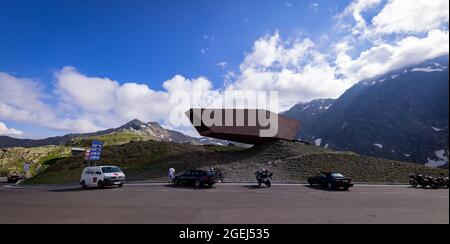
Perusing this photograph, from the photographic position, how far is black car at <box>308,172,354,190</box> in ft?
76.0

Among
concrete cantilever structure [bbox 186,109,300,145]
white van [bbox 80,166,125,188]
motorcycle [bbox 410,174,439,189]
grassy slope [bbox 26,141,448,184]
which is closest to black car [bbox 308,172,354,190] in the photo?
grassy slope [bbox 26,141,448,184]

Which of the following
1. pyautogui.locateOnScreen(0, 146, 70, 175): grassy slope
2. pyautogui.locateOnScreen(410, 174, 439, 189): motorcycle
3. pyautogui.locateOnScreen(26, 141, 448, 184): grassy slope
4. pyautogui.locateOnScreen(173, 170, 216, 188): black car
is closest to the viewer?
pyautogui.locateOnScreen(173, 170, 216, 188): black car

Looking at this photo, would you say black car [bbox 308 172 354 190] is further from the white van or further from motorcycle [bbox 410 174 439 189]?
the white van

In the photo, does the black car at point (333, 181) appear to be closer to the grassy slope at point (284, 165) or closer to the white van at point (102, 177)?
the grassy slope at point (284, 165)

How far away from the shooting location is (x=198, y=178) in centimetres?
2442

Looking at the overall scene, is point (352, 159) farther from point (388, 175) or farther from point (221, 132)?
point (221, 132)

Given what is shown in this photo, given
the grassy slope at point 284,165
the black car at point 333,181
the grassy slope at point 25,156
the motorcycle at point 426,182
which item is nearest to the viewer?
the black car at point 333,181

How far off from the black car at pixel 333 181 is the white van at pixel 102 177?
16.5 m

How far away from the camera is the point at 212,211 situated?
11906 mm

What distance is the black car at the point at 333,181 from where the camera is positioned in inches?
912

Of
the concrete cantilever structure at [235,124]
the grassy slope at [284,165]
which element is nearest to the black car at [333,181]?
the grassy slope at [284,165]

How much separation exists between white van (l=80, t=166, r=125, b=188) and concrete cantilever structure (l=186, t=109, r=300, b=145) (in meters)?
17.1
